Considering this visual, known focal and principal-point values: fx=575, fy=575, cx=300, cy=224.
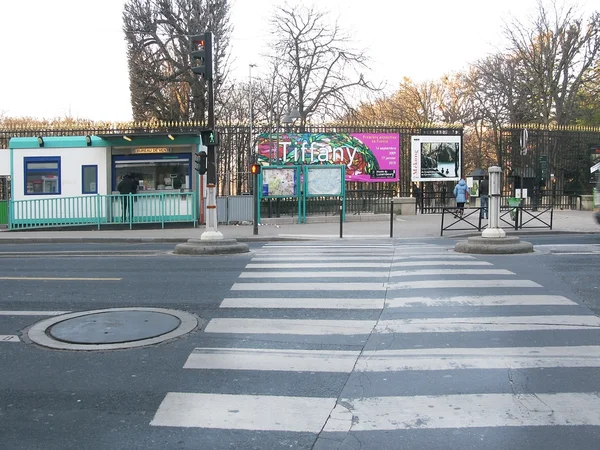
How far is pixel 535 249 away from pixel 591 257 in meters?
1.54

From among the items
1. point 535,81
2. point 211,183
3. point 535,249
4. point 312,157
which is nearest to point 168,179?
point 312,157

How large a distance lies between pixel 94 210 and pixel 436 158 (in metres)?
14.7

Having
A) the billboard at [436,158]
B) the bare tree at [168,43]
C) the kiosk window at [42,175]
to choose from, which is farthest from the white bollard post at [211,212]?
the bare tree at [168,43]

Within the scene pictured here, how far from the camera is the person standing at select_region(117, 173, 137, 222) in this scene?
21.2 metres

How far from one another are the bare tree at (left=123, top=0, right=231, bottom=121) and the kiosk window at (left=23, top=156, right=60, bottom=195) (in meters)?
9.91

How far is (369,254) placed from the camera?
42.6 ft

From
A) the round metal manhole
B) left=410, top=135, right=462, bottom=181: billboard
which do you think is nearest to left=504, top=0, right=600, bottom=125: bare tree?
left=410, top=135, right=462, bottom=181: billboard

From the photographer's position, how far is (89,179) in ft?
72.6

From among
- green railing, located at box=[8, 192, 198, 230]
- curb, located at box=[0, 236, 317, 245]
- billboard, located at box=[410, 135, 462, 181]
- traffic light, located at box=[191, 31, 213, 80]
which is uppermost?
traffic light, located at box=[191, 31, 213, 80]

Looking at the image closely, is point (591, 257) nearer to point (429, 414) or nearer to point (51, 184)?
A: point (429, 414)

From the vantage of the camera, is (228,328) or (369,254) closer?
(228,328)

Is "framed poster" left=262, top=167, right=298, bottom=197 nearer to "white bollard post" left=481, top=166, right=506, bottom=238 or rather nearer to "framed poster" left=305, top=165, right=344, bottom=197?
"framed poster" left=305, top=165, right=344, bottom=197

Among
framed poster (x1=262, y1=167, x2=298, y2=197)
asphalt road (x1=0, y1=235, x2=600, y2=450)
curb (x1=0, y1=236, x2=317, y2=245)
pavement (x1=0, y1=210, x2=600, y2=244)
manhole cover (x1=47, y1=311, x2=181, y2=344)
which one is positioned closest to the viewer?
asphalt road (x1=0, y1=235, x2=600, y2=450)

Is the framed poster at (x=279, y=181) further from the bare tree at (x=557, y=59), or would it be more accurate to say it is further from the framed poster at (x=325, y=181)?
the bare tree at (x=557, y=59)
